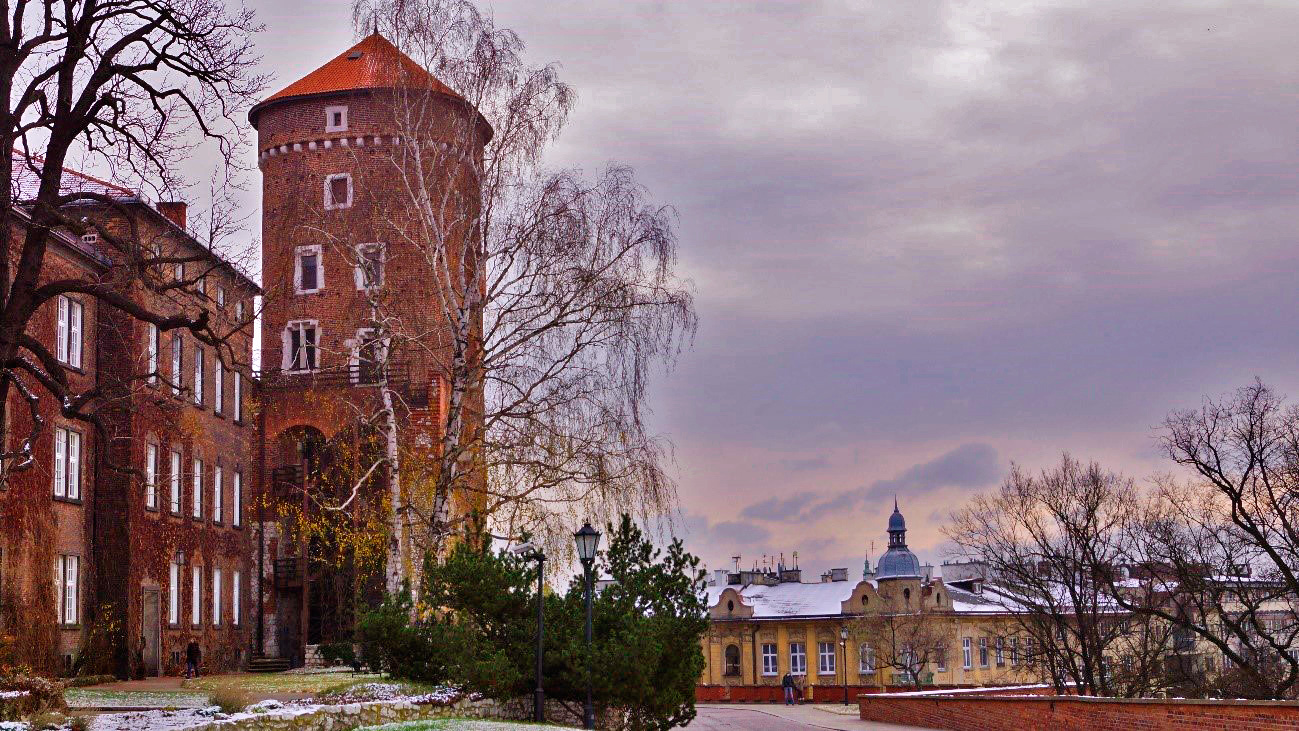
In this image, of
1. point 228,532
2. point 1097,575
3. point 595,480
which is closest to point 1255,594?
point 1097,575

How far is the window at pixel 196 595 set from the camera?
4100 centimetres

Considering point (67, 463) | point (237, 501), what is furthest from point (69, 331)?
point (237, 501)

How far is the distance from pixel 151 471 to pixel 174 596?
144 inches

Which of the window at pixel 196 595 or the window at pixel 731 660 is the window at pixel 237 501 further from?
the window at pixel 731 660

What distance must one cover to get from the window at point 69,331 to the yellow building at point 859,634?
42704 millimetres

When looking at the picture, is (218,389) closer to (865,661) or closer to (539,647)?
(539,647)

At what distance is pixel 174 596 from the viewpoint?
131ft

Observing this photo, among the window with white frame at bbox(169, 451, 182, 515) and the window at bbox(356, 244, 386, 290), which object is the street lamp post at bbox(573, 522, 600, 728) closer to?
the window at bbox(356, 244, 386, 290)

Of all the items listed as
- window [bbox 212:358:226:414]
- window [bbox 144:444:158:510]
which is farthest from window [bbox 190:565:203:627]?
window [bbox 212:358:226:414]

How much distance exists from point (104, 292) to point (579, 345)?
38.1ft

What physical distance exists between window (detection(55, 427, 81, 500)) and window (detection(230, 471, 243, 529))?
1003 cm

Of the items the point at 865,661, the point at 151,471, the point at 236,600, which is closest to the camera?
the point at 151,471

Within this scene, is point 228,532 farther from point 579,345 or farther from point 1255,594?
point 1255,594

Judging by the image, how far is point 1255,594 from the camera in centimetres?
3875
